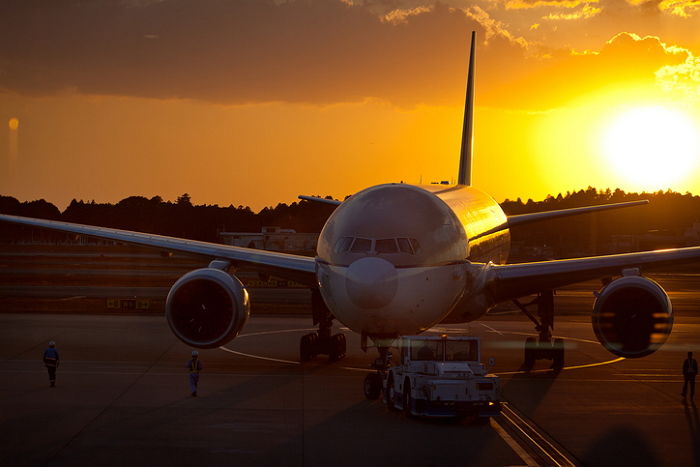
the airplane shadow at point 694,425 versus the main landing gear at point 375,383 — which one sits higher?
the main landing gear at point 375,383

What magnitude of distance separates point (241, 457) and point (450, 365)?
6.88 meters

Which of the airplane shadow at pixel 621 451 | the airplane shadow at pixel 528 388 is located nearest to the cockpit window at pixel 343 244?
the airplane shadow at pixel 528 388

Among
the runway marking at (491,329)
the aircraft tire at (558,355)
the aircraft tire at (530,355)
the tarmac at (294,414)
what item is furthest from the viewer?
the runway marking at (491,329)

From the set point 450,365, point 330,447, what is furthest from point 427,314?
point 330,447

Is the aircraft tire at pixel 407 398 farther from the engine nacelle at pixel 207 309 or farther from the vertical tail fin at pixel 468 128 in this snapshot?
the vertical tail fin at pixel 468 128

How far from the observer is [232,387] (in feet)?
85.9

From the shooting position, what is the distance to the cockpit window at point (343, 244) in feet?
69.8

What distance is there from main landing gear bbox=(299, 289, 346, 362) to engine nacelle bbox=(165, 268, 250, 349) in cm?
550

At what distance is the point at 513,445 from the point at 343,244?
5.97 meters

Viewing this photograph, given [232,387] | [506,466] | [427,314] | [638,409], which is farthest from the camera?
[232,387]

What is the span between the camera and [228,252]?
28922 mm

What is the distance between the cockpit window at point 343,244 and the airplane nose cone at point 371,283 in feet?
2.97

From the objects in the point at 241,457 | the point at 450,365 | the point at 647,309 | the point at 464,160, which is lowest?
the point at 241,457

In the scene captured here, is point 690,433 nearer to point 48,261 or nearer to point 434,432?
point 434,432
